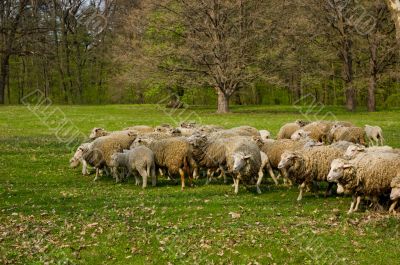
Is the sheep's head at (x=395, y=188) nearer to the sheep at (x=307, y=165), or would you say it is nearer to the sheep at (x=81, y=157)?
the sheep at (x=307, y=165)

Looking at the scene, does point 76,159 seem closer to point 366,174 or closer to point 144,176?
point 144,176

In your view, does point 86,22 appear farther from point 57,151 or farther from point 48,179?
point 48,179

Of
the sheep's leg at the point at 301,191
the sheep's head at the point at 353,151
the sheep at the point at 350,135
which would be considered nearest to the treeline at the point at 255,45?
the sheep at the point at 350,135

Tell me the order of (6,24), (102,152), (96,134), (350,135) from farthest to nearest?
(6,24)
(96,134)
(350,135)
(102,152)

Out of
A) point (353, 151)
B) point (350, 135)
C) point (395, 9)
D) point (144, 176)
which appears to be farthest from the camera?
point (350, 135)

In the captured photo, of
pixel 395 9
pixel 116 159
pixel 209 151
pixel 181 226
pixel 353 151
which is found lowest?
pixel 181 226

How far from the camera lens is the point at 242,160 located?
13.3m

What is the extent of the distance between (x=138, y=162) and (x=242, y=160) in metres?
3.32

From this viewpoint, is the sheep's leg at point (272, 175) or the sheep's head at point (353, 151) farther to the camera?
the sheep's leg at point (272, 175)

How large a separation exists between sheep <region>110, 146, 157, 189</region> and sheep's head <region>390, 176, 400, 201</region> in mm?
7006

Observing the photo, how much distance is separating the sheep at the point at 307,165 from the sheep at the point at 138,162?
408 cm

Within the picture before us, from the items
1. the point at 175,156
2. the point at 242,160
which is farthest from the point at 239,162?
the point at 175,156

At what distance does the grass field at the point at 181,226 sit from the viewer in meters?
8.82

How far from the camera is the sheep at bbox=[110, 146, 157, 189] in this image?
567 inches
